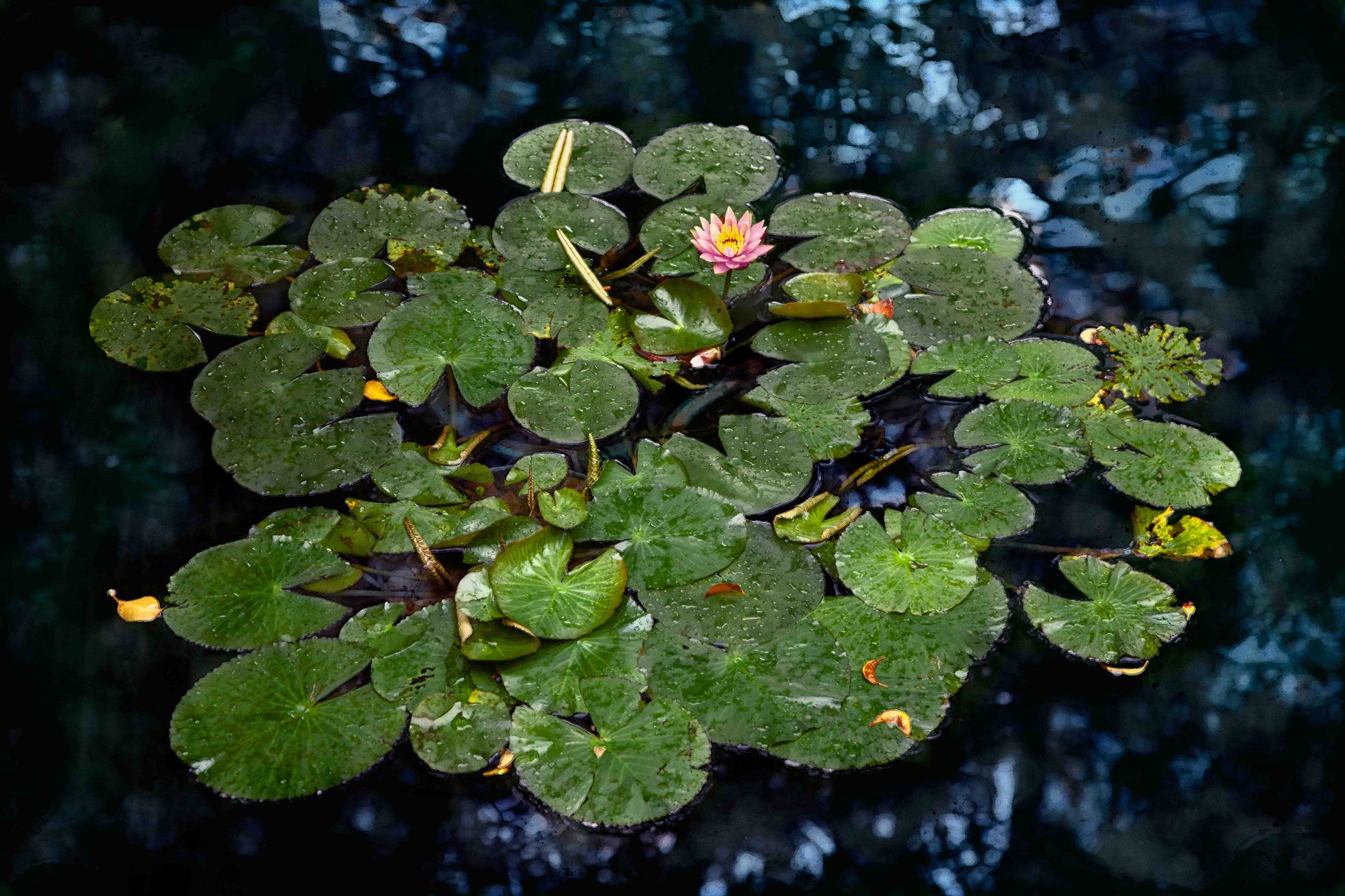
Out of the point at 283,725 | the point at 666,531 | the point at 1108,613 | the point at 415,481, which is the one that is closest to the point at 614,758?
the point at 666,531

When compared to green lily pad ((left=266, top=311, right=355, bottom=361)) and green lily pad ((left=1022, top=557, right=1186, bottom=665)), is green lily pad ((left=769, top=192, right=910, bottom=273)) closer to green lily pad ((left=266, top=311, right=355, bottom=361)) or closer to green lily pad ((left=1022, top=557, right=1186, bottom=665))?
green lily pad ((left=1022, top=557, right=1186, bottom=665))

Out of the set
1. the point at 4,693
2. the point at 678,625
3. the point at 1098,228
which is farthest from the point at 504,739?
the point at 1098,228

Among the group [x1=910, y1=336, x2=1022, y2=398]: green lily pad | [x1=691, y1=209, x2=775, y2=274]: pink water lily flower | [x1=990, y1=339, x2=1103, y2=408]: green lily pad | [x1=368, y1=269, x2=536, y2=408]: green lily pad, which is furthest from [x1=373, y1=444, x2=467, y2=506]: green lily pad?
[x1=990, y1=339, x2=1103, y2=408]: green lily pad

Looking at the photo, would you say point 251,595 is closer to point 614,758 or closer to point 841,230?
point 614,758

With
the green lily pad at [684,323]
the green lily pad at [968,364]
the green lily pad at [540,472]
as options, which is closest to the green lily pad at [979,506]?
the green lily pad at [968,364]

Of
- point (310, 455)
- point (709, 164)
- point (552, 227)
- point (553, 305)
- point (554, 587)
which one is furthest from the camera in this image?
point (709, 164)

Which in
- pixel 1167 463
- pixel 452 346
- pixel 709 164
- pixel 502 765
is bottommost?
pixel 502 765
